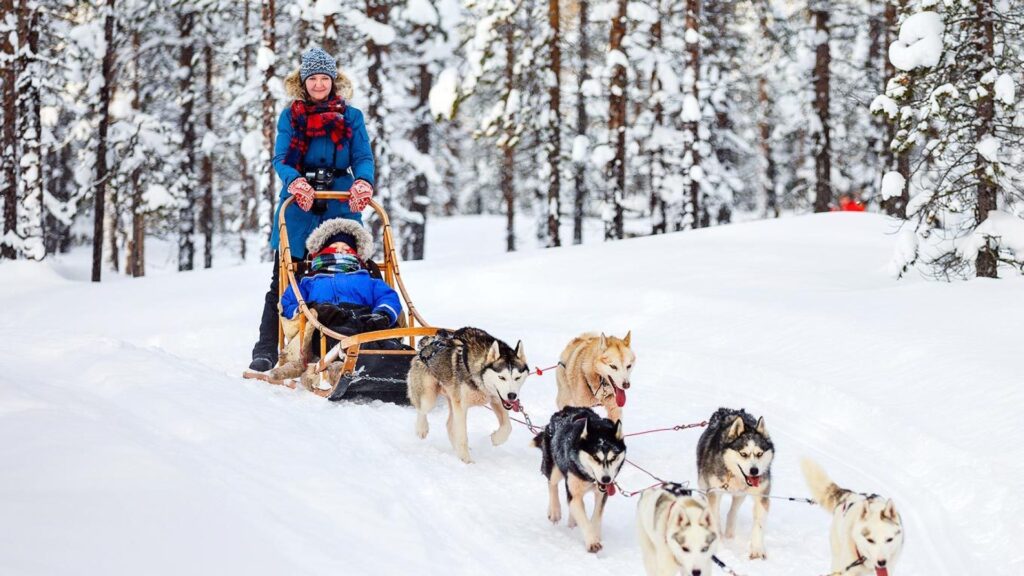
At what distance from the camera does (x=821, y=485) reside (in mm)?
3838

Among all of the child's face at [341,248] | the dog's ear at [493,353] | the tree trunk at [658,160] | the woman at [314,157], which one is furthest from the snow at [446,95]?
the dog's ear at [493,353]

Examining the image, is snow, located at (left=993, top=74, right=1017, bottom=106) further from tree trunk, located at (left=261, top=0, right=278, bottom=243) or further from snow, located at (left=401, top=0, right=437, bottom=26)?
tree trunk, located at (left=261, top=0, right=278, bottom=243)

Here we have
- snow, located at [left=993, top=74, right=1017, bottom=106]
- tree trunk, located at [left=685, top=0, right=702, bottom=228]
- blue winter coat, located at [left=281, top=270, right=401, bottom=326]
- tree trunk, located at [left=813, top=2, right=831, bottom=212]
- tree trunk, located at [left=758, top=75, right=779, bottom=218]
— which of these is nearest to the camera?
blue winter coat, located at [left=281, top=270, right=401, bottom=326]

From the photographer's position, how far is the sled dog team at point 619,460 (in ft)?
10.6

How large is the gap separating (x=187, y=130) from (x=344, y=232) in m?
16.8

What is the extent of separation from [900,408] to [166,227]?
2494 cm

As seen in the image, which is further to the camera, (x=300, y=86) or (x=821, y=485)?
(x=300, y=86)

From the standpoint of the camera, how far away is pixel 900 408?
616cm

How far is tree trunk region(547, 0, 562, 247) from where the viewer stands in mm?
18562

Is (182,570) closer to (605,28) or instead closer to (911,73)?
(911,73)

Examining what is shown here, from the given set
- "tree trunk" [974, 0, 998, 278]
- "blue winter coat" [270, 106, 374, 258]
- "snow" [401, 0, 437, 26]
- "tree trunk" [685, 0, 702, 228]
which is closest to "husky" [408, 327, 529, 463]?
"blue winter coat" [270, 106, 374, 258]

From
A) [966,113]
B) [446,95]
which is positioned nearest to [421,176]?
[446,95]

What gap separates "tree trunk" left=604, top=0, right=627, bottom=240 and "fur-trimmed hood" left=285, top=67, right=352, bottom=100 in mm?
10197

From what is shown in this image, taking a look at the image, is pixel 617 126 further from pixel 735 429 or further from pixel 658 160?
pixel 735 429
